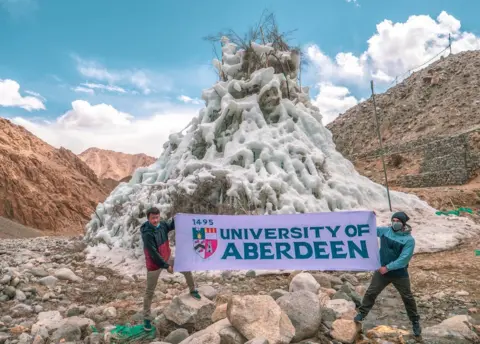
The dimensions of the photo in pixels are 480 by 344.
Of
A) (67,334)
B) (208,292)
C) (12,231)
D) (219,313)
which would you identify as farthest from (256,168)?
(12,231)

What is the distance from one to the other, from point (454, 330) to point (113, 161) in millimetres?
78427

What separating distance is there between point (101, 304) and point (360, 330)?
319 centimetres

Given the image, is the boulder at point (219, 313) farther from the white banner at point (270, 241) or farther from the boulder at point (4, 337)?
the boulder at point (4, 337)

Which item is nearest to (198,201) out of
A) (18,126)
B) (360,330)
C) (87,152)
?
(360,330)

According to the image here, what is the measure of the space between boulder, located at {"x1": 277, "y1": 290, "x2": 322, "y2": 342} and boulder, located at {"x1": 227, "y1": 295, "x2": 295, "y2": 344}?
15 cm

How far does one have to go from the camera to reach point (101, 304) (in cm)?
Answer: 487

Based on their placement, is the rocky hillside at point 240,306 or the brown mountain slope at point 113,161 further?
the brown mountain slope at point 113,161

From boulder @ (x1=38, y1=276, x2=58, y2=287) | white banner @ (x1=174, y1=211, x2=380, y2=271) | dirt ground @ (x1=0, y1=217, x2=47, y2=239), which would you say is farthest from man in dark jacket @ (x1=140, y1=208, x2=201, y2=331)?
dirt ground @ (x1=0, y1=217, x2=47, y2=239)

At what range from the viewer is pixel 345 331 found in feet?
11.5

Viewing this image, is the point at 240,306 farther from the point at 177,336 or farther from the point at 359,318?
the point at 359,318

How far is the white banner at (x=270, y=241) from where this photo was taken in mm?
4426

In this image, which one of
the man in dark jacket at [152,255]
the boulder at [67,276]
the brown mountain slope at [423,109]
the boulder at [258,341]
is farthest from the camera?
the brown mountain slope at [423,109]

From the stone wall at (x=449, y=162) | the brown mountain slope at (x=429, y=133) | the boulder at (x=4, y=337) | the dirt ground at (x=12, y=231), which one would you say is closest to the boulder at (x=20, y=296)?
the boulder at (x=4, y=337)

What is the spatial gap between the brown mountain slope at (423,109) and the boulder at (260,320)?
76.5ft
